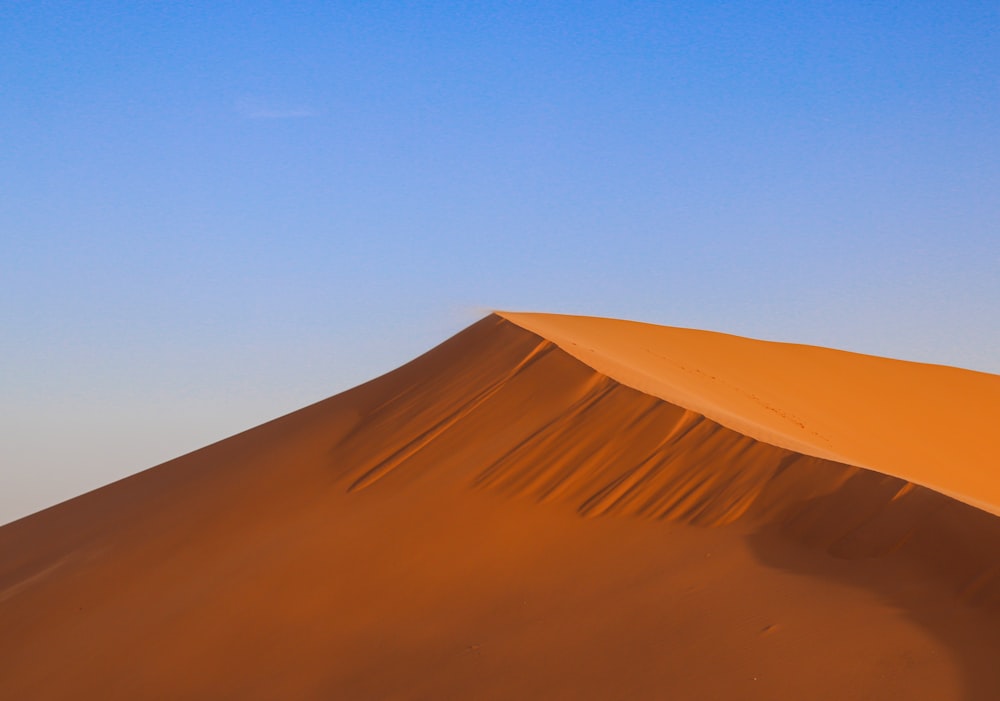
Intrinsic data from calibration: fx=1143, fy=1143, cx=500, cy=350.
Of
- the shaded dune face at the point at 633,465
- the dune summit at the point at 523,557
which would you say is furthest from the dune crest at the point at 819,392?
the shaded dune face at the point at 633,465

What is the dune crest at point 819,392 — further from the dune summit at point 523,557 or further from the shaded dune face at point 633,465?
the shaded dune face at point 633,465

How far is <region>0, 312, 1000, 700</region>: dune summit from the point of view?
829 centimetres

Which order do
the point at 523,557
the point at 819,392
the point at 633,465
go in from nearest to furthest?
the point at 523,557
the point at 633,465
the point at 819,392

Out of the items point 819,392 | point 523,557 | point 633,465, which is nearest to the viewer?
point 523,557

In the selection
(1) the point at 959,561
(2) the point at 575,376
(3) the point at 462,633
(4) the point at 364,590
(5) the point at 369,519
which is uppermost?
(2) the point at 575,376

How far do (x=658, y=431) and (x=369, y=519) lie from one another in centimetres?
319

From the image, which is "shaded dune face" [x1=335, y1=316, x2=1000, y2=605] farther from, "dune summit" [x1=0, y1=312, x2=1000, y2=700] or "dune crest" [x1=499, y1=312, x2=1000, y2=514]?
"dune crest" [x1=499, y1=312, x2=1000, y2=514]

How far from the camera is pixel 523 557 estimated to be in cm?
1053

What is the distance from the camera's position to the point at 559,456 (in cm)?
1218

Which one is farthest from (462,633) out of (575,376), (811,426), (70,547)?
(811,426)

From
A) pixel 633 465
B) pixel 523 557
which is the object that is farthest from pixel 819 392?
pixel 523 557

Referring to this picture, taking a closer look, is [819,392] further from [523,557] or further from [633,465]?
[523,557]

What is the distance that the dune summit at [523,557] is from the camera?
8289mm

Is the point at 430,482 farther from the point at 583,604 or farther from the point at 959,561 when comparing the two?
the point at 959,561
